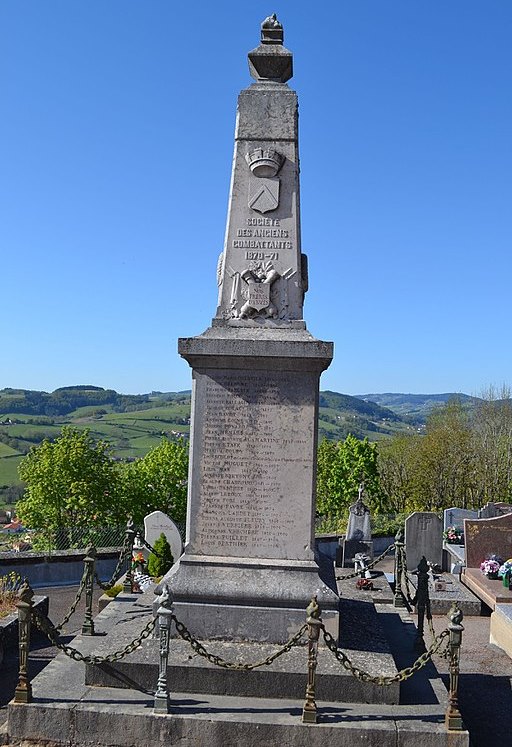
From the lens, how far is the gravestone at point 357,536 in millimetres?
19375

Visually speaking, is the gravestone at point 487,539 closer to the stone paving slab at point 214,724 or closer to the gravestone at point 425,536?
the gravestone at point 425,536

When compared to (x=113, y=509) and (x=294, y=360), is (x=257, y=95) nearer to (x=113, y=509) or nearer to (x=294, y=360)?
(x=294, y=360)

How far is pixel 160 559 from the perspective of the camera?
13680 mm

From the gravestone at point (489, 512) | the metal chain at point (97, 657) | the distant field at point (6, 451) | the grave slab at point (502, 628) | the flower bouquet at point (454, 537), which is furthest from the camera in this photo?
the distant field at point (6, 451)

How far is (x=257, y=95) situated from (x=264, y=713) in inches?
248

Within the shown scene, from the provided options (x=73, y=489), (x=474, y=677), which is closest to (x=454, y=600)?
(x=474, y=677)

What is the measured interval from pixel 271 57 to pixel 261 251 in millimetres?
2254

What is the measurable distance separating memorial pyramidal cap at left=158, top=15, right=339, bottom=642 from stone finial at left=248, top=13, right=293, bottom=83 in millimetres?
435

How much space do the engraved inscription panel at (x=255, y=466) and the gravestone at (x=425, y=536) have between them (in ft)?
37.6

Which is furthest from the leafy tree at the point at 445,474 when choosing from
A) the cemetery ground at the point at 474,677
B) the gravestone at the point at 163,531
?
the cemetery ground at the point at 474,677

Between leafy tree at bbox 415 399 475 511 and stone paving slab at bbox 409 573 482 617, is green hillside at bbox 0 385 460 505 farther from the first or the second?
stone paving slab at bbox 409 573 482 617

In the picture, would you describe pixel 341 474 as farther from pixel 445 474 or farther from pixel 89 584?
pixel 89 584

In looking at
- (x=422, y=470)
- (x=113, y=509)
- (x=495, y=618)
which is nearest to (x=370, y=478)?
(x=422, y=470)

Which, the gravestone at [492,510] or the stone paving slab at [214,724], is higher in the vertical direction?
the gravestone at [492,510]
